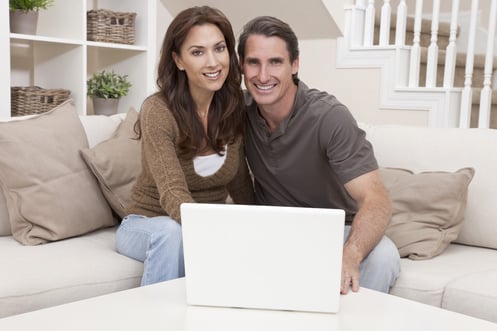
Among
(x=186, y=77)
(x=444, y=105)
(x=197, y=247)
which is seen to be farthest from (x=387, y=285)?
(x=444, y=105)

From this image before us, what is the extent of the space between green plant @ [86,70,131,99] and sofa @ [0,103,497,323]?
2.27 feet

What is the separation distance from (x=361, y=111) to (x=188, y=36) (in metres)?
1.73

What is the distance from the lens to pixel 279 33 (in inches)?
73.4

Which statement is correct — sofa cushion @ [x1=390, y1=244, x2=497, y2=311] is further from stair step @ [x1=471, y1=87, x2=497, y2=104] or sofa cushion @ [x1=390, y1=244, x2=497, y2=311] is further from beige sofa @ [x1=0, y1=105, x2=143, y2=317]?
stair step @ [x1=471, y1=87, x2=497, y2=104]

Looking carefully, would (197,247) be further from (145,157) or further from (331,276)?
(145,157)

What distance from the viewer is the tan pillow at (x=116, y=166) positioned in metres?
2.04

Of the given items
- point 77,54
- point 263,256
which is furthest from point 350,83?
point 263,256

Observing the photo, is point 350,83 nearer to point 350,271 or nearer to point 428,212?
point 428,212

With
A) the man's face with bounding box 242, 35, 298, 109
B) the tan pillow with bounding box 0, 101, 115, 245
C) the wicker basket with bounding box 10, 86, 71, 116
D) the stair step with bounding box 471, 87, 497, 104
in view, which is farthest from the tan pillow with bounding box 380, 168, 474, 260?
the wicker basket with bounding box 10, 86, 71, 116

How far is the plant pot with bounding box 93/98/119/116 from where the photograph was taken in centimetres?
297

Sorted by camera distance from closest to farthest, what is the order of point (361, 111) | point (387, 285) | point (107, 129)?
point (387, 285) → point (107, 129) → point (361, 111)

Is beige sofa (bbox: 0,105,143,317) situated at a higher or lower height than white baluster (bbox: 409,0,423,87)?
lower

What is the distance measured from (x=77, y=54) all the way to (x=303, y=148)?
57.2 inches

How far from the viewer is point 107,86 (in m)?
2.97
